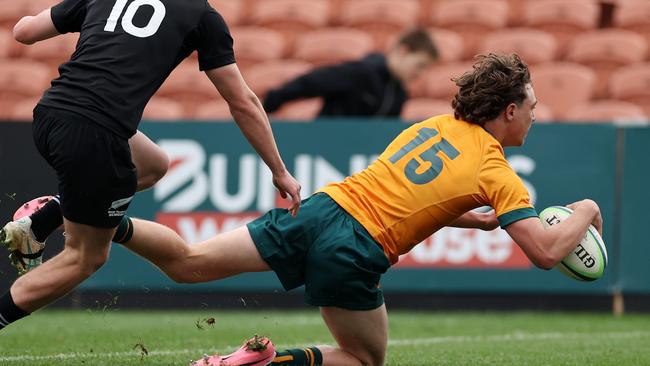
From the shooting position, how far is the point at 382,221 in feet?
15.3

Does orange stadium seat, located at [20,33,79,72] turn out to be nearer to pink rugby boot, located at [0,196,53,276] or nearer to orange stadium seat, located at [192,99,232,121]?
orange stadium seat, located at [192,99,232,121]

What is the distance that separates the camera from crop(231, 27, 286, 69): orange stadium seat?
11.8 m

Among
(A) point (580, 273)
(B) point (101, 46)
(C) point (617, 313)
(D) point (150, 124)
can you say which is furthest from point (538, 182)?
(B) point (101, 46)

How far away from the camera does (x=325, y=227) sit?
470 centimetres

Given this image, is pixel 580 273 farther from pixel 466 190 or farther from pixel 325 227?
pixel 325 227

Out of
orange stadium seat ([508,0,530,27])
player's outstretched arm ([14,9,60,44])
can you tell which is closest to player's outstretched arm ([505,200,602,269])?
player's outstretched arm ([14,9,60,44])

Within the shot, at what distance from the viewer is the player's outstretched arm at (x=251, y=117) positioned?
4680mm

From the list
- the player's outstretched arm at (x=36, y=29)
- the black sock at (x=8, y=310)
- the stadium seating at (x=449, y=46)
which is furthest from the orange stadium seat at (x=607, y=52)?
the black sock at (x=8, y=310)

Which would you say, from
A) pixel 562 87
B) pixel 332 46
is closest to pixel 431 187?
pixel 562 87

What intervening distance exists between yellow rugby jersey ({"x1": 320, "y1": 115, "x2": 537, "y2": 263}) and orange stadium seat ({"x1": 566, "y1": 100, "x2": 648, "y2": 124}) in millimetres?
5818

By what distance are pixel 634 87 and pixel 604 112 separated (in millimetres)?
962

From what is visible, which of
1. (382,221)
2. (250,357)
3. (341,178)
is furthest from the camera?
(341,178)

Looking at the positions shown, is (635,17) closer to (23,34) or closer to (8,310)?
(23,34)

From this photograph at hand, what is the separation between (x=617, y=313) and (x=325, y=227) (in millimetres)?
4774
